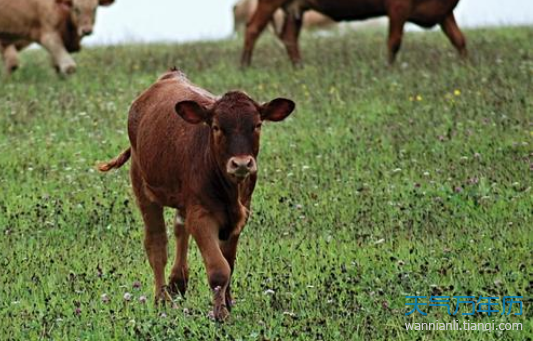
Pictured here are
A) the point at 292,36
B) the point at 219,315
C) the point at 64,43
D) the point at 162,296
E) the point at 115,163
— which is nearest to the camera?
the point at 219,315

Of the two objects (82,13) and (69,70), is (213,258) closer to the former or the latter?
(69,70)

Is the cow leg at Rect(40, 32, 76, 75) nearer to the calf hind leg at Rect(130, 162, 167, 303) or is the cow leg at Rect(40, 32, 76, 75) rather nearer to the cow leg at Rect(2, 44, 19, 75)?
the cow leg at Rect(2, 44, 19, 75)

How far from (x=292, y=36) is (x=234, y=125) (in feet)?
39.6

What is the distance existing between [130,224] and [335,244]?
1.86m

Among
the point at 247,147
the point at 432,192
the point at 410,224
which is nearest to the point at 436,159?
the point at 432,192

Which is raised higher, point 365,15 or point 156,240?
point 156,240

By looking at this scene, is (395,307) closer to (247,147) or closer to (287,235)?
(247,147)

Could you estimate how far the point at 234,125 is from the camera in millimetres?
8219

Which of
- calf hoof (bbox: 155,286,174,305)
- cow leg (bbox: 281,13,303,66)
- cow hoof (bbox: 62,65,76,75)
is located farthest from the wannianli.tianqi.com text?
cow leg (bbox: 281,13,303,66)

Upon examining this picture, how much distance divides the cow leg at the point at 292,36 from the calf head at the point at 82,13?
2.69m

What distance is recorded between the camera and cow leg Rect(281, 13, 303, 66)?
19.8 metres

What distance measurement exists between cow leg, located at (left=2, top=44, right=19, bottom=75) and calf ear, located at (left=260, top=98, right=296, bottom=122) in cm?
1125

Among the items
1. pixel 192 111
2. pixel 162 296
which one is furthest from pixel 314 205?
pixel 192 111

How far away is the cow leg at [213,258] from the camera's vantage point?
802cm
